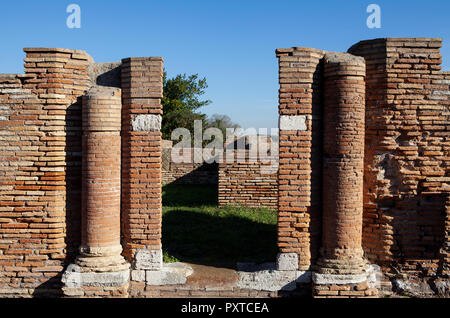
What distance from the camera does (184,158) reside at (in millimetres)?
15008

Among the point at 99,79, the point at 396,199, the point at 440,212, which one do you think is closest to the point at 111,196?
the point at 99,79

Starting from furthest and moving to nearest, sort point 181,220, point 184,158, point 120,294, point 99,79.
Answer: point 184,158 → point 181,220 → point 99,79 → point 120,294

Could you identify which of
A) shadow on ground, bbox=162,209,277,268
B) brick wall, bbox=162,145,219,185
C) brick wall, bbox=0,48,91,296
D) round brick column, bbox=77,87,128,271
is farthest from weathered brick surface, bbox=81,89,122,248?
brick wall, bbox=162,145,219,185

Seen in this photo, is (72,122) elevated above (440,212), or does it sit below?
above

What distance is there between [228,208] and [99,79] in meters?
5.96

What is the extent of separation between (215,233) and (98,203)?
346 centimetres

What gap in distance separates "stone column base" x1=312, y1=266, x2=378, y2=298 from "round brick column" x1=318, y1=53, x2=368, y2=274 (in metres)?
0.08

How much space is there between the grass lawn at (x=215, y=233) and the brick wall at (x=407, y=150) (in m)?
1.96

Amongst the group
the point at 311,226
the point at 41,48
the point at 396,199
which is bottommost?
the point at 311,226

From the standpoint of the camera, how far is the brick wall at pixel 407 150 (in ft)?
15.8

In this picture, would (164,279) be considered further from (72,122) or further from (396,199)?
(396,199)

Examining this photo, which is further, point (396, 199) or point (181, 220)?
point (181, 220)

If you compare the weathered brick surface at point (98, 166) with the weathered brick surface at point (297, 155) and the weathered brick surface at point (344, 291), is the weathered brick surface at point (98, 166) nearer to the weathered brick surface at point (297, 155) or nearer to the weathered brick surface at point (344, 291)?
the weathered brick surface at point (297, 155)

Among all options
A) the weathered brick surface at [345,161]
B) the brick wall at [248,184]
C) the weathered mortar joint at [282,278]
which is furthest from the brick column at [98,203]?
the brick wall at [248,184]
